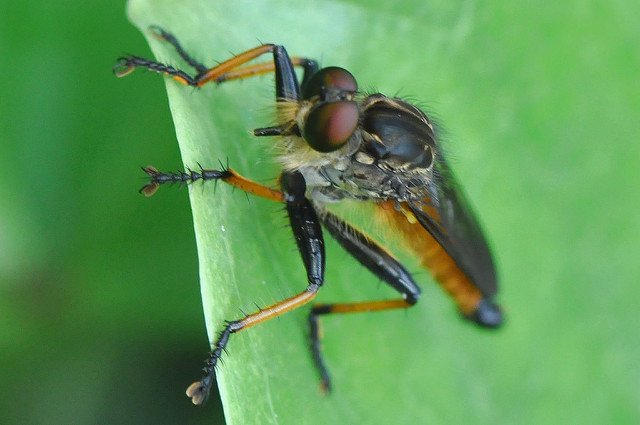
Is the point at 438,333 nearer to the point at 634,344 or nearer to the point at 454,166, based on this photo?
the point at 454,166

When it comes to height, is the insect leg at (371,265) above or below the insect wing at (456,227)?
below

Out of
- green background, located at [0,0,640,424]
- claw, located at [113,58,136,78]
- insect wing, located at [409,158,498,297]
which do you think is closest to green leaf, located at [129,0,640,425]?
green background, located at [0,0,640,424]

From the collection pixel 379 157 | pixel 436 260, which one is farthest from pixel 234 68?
pixel 436 260

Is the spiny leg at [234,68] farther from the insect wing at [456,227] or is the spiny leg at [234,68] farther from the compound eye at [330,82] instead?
the insect wing at [456,227]

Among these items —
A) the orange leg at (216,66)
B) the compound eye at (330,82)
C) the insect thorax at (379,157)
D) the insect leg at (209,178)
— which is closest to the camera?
the insect leg at (209,178)

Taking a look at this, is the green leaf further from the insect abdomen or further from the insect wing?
the insect wing

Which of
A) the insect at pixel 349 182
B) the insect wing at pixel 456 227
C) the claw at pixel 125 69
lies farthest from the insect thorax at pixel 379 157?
the claw at pixel 125 69

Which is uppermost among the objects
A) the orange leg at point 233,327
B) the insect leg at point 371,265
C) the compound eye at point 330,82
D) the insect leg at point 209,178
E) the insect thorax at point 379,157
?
the compound eye at point 330,82

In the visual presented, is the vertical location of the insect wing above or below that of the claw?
below
